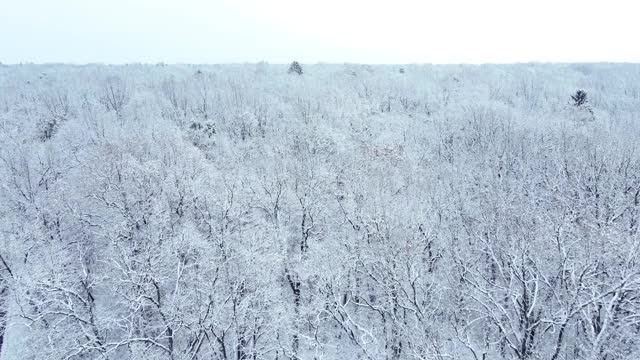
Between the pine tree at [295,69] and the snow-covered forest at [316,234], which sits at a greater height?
the pine tree at [295,69]

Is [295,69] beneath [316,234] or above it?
above

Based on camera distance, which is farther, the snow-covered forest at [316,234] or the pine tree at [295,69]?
the pine tree at [295,69]

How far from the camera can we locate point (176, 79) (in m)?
63.3

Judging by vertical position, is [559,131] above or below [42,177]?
above

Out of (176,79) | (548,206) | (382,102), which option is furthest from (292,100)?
(548,206)

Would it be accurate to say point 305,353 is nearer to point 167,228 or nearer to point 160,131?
point 167,228

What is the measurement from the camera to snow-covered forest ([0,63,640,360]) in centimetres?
1952

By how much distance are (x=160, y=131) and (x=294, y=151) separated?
12.7 metres

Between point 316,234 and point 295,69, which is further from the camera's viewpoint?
point 295,69

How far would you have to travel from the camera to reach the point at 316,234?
30.0m

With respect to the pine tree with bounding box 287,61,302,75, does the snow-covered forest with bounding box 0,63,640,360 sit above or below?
below

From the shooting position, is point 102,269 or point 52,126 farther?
point 52,126

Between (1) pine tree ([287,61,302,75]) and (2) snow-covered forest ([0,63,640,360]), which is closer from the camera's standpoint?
(2) snow-covered forest ([0,63,640,360])

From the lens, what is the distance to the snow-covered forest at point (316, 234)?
1952 cm
